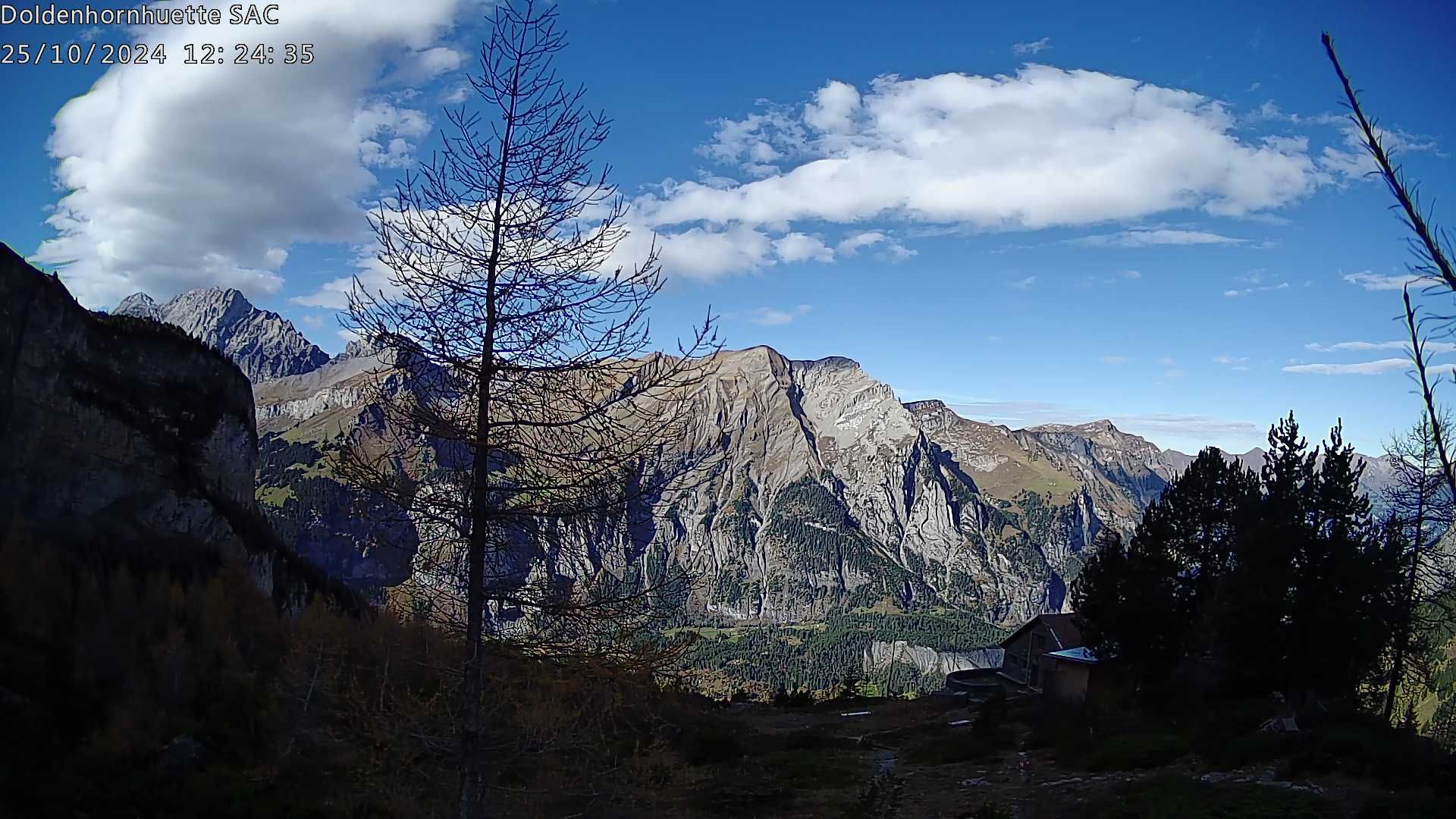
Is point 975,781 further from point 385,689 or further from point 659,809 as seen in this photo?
point 385,689

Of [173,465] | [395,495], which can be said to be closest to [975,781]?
[395,495]

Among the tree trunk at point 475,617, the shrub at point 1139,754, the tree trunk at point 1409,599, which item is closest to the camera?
→ the tree trunk at point 475,617

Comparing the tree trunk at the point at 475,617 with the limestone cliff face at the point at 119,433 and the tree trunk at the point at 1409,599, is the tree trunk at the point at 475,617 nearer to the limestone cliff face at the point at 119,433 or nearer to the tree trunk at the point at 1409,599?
the tree trunk at the point at 1409,599

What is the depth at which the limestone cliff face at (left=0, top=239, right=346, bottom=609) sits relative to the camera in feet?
91.9

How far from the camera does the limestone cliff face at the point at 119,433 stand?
28016 millimetres

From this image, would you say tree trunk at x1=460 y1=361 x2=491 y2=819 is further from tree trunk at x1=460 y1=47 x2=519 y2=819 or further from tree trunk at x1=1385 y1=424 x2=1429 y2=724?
tree trunk at x1=1385 y1=424 x2=1429 y2=724

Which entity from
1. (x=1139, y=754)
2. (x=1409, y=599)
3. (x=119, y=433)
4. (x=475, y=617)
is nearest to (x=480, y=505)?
(x=475, y=617)

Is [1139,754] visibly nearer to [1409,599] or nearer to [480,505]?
[1409,599]

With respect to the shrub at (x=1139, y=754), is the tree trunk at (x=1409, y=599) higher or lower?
higher

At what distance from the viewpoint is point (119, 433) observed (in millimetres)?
32688

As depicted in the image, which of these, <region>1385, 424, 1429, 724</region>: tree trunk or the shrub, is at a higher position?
<region>1385, 424, 1429, 724</region>: tree trunk

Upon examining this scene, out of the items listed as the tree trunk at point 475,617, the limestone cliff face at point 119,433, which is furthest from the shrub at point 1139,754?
the limestone cliff face at point 119,433

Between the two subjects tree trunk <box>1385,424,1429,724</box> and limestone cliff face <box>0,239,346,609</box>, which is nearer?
tree trunk <box>1385,424,1429,724</box>

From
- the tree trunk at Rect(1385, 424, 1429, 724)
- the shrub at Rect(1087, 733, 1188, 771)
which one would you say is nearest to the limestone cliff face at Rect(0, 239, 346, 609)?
the shrub at Rect(1087, 733, 1188, 771)
